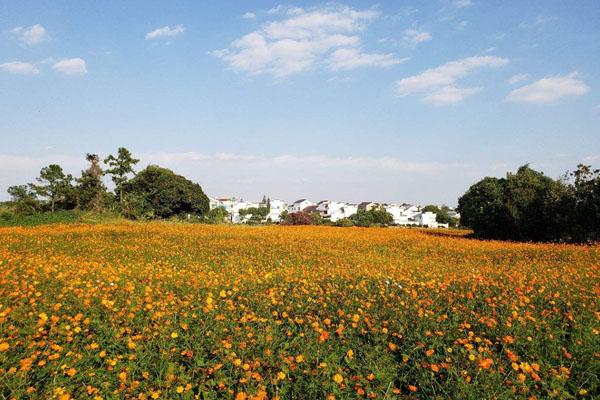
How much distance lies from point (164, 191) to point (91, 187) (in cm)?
1813

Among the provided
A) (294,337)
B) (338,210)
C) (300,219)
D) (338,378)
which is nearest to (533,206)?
(300,219)

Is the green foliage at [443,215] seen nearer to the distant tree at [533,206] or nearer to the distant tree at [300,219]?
the distant tree at [300,219]

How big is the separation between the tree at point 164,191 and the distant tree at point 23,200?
42.5 ft

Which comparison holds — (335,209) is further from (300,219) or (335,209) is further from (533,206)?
(533,206)

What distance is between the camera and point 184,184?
65.0m

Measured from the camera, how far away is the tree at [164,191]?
5747 cm

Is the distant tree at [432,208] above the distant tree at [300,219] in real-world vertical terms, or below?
above

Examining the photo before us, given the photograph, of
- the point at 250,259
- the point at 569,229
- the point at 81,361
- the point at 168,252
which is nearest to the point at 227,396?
the point at 81,361

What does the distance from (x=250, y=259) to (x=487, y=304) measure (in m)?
8.15

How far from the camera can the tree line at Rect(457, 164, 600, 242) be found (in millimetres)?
22000

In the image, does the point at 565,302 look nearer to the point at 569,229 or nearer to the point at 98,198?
the point at 569,229

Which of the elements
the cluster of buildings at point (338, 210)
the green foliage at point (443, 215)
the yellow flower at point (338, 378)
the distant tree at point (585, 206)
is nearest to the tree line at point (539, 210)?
the distant tree at point (585, 206)

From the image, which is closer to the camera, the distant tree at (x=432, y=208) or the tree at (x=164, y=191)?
the tree at (x=164, y=191)

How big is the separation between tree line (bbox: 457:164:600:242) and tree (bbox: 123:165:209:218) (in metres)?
43.6
